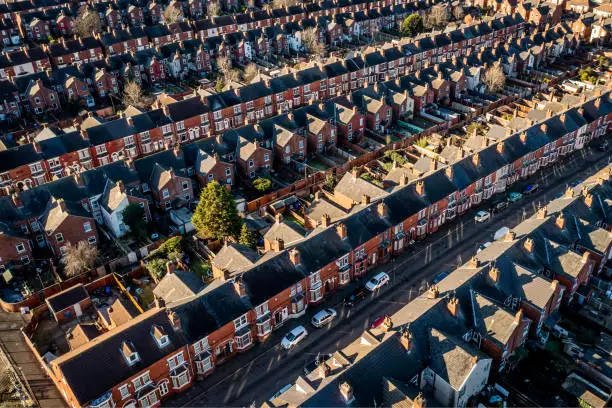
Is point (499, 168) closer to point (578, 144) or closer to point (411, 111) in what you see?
point (578, 144)

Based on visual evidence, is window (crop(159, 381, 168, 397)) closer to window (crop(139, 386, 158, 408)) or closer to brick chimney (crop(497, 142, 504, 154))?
window (crop(139, 386, 158, 408))

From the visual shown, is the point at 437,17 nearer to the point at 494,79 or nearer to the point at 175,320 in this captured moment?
the point at 494,79

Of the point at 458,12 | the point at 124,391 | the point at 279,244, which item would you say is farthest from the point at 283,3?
the point at 124,391

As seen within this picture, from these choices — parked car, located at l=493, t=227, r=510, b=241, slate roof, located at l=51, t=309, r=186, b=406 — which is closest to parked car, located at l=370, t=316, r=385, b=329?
slate roof, located at l=51, t=309, r=186, b=406

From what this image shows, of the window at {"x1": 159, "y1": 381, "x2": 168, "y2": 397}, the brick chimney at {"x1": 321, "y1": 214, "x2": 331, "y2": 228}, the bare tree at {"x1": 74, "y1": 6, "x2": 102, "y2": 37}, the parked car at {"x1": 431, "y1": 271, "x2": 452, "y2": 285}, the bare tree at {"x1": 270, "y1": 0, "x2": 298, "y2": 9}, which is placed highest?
the bare tree at {"x1": 74, "y1": 6, "x2": 102, "y2": 37}

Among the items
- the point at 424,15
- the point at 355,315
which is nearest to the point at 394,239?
the point at 355,315

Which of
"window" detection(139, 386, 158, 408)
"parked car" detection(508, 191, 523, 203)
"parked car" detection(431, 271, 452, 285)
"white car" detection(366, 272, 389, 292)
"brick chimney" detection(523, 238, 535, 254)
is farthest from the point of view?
"parked car" detection(508, 191, 523, 203)

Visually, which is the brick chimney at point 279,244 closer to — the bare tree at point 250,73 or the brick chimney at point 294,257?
the brick chimney at point 294,257

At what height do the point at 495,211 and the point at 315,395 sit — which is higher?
the point at 315,395
